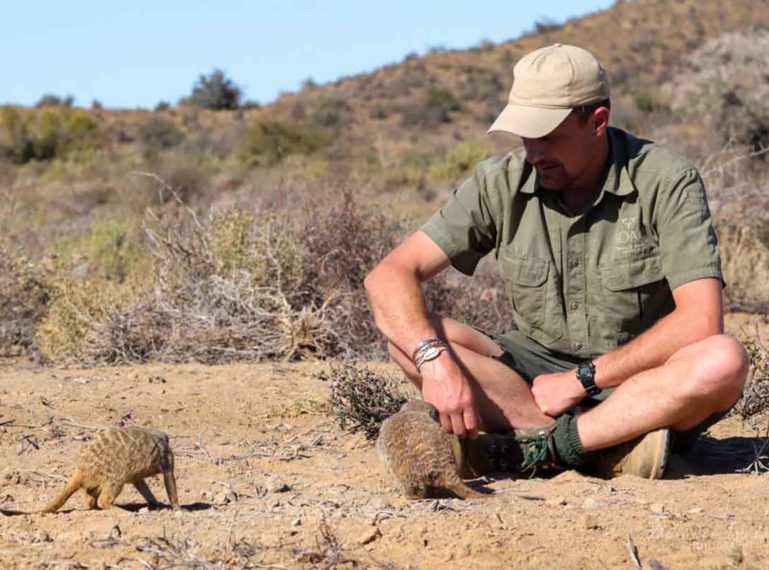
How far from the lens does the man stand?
486cm

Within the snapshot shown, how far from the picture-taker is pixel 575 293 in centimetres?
523

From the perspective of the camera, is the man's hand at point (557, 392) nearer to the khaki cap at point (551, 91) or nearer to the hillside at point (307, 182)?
the khaki cap at point (551, 91)

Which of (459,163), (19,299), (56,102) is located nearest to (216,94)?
(56,102)

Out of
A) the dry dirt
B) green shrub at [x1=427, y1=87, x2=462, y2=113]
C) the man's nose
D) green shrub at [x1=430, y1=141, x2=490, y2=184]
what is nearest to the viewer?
the dry dirt

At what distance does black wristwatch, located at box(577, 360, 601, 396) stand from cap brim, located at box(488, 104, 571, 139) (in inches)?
39.1

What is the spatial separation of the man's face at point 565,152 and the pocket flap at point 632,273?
0.42m

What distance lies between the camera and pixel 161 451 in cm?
468

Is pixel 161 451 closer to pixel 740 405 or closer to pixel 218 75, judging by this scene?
pixel 740 405

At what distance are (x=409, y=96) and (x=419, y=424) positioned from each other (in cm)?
3546

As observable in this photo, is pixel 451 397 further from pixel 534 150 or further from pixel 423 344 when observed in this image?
pixel 534 150

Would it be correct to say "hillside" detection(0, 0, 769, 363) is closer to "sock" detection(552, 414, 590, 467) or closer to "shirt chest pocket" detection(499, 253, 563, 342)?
"shirt chest pocket" detection(499, 253, 563, 342)

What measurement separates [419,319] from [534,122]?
0.96m

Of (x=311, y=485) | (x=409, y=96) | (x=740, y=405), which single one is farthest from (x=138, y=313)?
(x=409, y=96)

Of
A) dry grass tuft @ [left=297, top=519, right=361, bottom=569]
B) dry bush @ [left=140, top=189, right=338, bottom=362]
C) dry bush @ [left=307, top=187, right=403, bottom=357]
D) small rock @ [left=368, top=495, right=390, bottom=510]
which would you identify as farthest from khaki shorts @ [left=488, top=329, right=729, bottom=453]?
dry bush @ [left=307, top=187, right=403, bottom=357]
